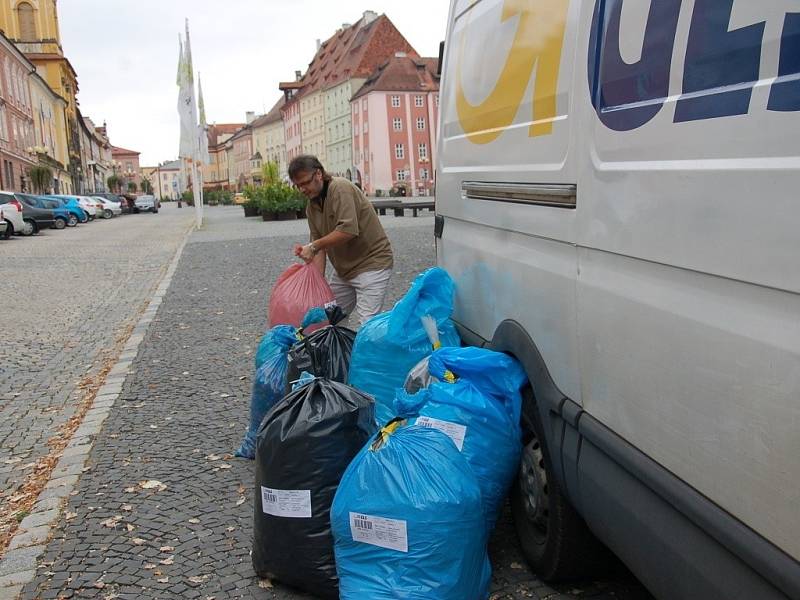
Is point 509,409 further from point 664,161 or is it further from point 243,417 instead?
point 243,417

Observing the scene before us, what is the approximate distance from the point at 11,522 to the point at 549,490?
272 cm

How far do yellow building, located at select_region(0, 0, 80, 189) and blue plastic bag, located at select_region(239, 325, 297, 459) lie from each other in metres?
74.7

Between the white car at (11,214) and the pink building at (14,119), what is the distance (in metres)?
23.8

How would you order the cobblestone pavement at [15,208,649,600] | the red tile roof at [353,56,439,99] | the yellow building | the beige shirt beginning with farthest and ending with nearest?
the red tile roof at [353,56,439,99] < the yellow building < the beige shirt < the cobblestone pavement at [15,208,649,600]

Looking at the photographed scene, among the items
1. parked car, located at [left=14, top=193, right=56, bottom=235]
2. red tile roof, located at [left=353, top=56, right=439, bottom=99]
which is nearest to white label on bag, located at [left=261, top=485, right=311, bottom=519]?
parked car, located at [left=14, top=193, right=56, bottom=235]

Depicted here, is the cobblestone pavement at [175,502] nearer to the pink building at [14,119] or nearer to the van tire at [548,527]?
the van tire at [548,527]

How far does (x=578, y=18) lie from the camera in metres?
2.38

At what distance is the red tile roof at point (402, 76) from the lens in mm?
80500

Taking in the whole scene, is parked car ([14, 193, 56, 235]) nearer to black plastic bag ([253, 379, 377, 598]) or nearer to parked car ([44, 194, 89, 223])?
parked car ([44, 194, 89, 223])

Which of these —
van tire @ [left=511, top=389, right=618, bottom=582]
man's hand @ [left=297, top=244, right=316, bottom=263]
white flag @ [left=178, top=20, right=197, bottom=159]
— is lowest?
van tire @ [left=511, top=389, right=618, bottom=582]

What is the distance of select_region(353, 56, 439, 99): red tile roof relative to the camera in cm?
8050

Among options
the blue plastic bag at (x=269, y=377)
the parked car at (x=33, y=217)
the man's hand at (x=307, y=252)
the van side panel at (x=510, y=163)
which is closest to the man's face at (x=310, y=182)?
the man's hand at (x=307, y=252)

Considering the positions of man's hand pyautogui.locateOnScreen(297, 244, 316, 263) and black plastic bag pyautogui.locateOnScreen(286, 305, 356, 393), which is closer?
black plastic bag pyautogui.locateOnScreen(286, 305, 356, 393)

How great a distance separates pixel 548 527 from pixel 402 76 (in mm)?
82059
